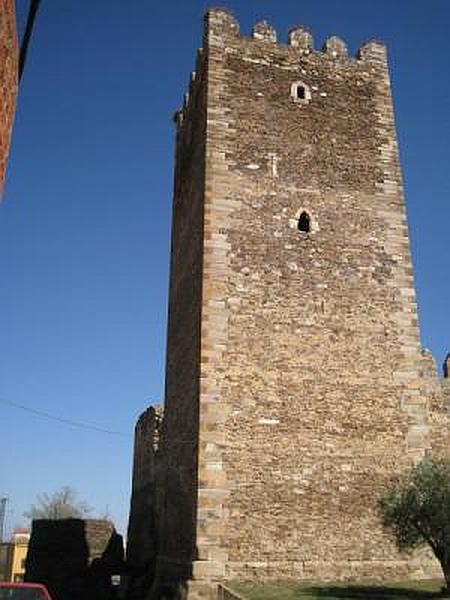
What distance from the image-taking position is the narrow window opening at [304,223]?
14.7m

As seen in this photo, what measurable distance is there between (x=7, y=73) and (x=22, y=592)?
24.1 feet

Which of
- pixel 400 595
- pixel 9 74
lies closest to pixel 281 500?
pixel 400 595

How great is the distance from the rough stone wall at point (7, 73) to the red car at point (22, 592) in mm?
6575

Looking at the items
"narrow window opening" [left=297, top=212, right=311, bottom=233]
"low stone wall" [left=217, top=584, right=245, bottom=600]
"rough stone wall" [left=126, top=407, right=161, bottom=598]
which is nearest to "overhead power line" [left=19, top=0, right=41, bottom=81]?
"low stone wall" [left=217, top=584, right=245, bottom=600]

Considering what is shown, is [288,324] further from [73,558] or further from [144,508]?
[73,558]

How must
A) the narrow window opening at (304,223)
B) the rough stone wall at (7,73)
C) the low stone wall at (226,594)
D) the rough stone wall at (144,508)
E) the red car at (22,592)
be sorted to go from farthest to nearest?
1. the rough stone wall at (144,508)
2. the narrow window opening at (304,223)
3. the low stone wall at (226,594)
4. the red car at (22,592)
5. the rough stone wall at (7,73)

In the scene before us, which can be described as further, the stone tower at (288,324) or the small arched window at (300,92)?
the small arched window at (300,92)

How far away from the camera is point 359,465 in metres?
12.9

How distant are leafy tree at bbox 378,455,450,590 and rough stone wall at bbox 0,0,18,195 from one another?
8.74m

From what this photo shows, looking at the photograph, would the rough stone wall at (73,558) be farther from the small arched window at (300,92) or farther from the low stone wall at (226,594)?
the small arched window at (300,92)

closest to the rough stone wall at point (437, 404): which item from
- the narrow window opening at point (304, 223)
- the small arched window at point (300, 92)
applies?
the narrow window opening at point (304, 223)

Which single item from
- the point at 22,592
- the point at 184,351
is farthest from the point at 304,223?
the point at 22,592

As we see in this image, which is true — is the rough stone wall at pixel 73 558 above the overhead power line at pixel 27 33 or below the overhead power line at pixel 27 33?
below

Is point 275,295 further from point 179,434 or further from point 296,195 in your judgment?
point 179,434
